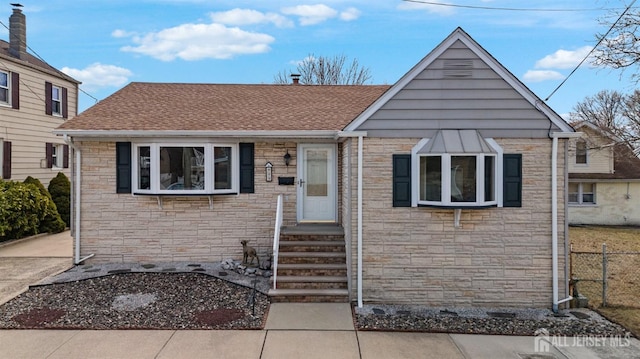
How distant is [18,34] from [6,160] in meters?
5.42

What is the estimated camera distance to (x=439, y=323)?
21.1 ft

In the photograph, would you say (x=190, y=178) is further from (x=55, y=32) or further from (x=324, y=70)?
(x=324, y=70)

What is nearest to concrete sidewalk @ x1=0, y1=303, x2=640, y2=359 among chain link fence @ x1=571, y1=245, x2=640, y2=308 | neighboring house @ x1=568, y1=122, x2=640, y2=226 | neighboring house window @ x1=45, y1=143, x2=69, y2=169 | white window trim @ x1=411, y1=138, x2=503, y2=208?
chain link fence @ x1=571, y1=245, x2=640, y2=308

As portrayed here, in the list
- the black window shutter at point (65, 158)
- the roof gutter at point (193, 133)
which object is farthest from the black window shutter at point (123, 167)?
the black window shutter at point (65, 158)

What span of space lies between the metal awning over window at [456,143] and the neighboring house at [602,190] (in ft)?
53.2

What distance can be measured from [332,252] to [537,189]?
4.00 m

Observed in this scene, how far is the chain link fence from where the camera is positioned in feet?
24.2

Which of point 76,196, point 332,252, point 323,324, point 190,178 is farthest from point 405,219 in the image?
point 76,196

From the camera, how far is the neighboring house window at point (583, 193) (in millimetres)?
20359

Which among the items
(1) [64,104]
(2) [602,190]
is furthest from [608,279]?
(1) [64,104]

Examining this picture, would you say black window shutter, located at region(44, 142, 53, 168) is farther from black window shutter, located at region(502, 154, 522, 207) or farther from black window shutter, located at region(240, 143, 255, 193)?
black window shutter, located at region(502, 154, 522, 207)

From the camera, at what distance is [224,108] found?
34.1ft

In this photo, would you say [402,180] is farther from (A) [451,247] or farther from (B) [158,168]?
(B) [158,168]

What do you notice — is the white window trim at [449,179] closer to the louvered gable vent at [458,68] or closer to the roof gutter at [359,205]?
the roof gutter at [359,205]
